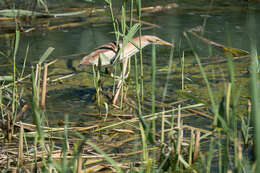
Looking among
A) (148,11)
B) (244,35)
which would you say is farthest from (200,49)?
(148,11)

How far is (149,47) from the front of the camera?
4309 millimetres

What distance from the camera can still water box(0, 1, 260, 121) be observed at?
301cm

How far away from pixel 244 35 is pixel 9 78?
2.78 meters

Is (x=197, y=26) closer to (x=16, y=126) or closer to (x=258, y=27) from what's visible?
(x=258, y=27)

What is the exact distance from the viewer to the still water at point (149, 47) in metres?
3.01

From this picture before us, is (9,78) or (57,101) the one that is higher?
(9,78)

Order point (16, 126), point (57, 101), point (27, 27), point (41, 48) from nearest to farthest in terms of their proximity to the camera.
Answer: point (16, 126) → point (57, 101) → point (41, 48) → point (27, 27)

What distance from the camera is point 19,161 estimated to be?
1.86m

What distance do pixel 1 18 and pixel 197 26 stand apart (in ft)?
8.08

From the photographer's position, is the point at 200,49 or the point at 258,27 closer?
the point at 200,49

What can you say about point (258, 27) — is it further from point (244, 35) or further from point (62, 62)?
point (62, 62)

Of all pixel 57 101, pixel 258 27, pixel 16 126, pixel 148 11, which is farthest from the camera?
pixel 148 11

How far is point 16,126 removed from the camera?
2408 millimetres

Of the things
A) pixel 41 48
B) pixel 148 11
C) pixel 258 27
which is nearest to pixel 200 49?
pixel 258 27
